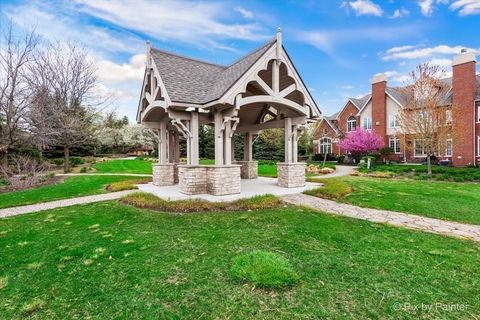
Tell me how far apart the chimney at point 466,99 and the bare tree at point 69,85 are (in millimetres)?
32429

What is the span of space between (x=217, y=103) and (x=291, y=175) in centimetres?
442

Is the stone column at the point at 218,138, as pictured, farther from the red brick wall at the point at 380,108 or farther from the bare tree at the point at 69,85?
the red brick wall at the point at 380,108

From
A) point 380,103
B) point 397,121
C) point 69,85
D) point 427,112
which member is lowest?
point 427,112

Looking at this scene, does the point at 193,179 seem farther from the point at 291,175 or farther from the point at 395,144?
the point at 395,144

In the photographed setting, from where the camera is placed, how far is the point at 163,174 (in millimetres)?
11531

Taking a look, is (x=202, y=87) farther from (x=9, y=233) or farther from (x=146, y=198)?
(x=9, y=233)

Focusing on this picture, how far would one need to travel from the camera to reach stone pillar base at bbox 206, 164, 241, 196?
27.8 ft

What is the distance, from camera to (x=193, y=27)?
11.6 meters

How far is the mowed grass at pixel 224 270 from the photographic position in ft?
8.60

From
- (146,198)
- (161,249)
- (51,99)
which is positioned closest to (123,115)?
(51,99)

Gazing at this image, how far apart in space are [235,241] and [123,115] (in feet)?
208

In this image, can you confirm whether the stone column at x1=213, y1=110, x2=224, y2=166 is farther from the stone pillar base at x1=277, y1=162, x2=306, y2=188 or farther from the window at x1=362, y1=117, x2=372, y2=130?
the window at x1=362, y1=117, x2=372, y2=130

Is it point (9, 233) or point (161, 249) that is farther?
point (9, 233)

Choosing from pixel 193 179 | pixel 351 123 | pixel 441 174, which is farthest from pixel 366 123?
pixel 193 179
